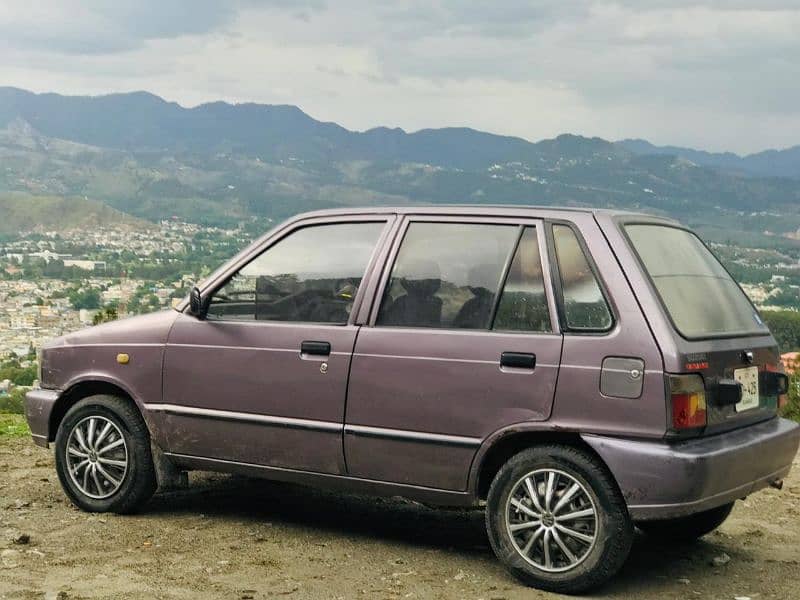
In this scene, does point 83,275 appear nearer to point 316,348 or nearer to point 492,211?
point 316,348

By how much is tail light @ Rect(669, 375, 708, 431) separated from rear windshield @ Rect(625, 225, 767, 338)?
0.78 feet

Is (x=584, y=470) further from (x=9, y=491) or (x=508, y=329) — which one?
(x=9, y=491)

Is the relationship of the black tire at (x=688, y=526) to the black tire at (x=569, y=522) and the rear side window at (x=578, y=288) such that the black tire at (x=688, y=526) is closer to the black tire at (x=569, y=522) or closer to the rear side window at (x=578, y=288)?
the black tire at (x=569, y=522)

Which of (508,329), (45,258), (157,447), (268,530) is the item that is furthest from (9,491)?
(45,258)

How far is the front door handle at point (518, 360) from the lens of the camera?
16.6 ft

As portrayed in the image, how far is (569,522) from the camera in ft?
16.3

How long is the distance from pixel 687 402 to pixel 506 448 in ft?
3.00

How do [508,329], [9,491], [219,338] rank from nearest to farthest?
[508,329]
[219,338]
[9,491]

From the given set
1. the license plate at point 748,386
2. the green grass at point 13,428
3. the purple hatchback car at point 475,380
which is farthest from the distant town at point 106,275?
the license plate at point 748,386

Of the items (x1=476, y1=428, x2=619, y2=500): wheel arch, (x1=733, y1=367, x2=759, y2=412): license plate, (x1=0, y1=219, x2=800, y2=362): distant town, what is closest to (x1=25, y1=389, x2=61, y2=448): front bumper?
(x1=476, y1=428, x2=619, y2=500): wheel arch

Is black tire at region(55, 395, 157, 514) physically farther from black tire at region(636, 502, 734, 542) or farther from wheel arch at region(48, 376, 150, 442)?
black tire at region(636, 502, 734, 542)

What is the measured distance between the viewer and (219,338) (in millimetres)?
6043

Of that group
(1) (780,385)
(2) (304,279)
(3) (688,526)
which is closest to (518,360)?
(2) (304,279)

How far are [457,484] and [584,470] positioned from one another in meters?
0.68
